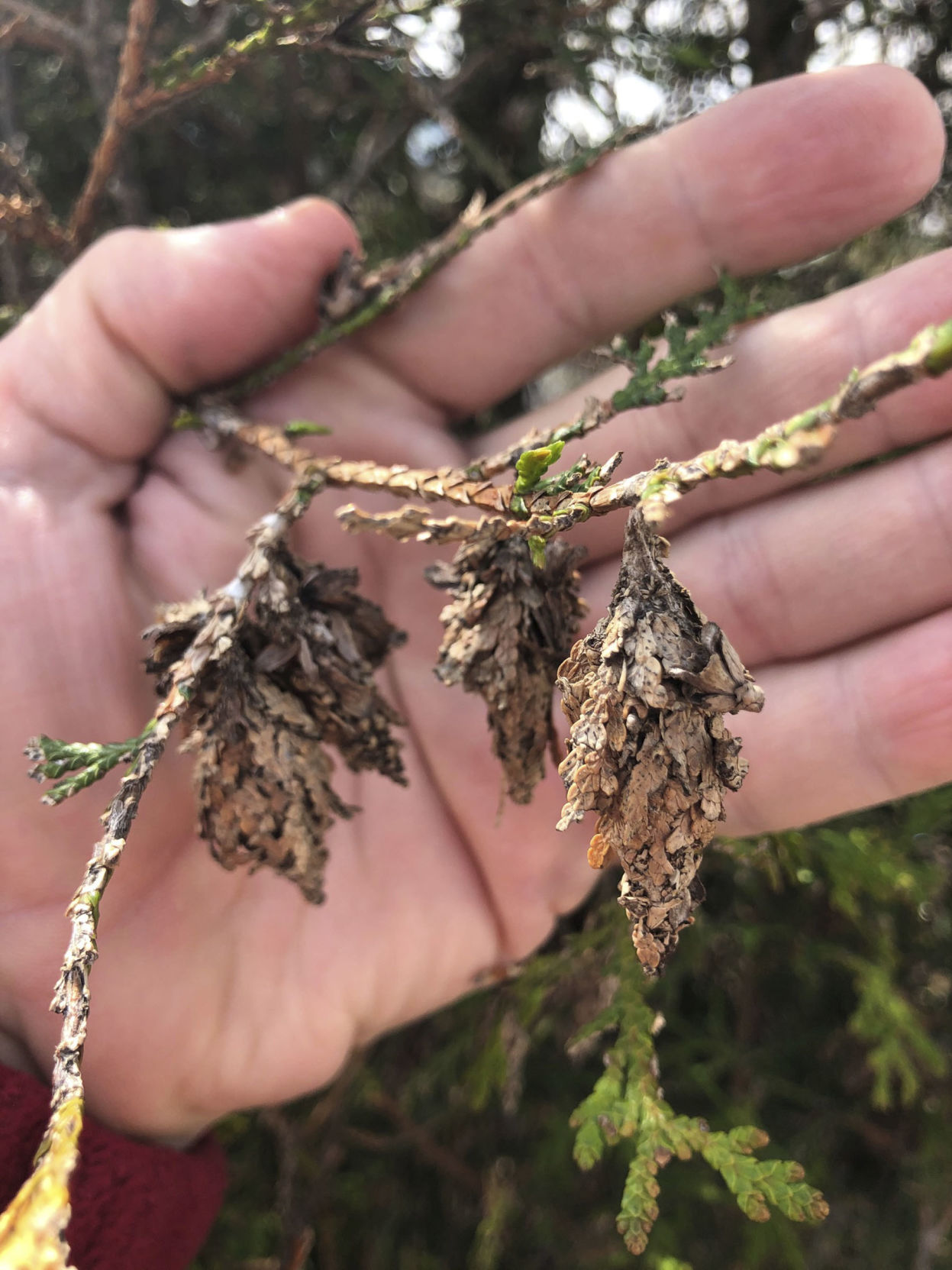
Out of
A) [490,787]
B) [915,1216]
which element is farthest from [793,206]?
[915,1216]

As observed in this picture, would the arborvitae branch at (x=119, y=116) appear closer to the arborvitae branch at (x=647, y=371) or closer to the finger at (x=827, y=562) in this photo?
the arborvitae branch at (x=647, y=371)

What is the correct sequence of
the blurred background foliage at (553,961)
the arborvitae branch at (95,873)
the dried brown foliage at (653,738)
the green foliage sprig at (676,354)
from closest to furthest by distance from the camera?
the arborvitae branch at (95,873) → the dried brown foliage at (653,738) → the green foliage sprig at (676,354) → the blurred background foliage at (553,961)

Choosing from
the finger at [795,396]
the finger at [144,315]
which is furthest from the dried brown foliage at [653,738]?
the finger at [144,315]

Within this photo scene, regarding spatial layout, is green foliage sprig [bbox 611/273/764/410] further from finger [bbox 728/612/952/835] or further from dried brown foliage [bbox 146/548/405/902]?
finger [bbox 728/612/952/835]

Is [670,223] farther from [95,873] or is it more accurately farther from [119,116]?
[95,873]

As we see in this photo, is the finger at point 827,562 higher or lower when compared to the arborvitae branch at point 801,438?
lower

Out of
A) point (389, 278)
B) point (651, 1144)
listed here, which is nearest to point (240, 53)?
point (389, 278)

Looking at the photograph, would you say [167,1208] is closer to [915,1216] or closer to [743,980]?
[743,980]

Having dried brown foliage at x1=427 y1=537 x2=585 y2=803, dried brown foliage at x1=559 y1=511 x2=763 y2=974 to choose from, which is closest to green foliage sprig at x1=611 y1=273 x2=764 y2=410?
dried brown foliage at x1=427 y1=537 x2=585 y2=803
